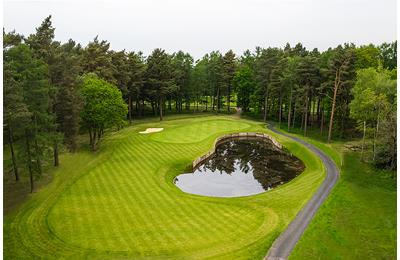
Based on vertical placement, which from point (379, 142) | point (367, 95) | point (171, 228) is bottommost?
point (171, 228)

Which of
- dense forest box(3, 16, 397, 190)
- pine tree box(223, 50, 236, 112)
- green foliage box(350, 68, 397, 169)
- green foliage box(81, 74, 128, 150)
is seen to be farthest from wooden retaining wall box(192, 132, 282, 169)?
pine tree box(223, 50, 236, 112)

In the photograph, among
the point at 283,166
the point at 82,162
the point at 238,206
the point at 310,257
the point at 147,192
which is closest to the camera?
the point at 310,257

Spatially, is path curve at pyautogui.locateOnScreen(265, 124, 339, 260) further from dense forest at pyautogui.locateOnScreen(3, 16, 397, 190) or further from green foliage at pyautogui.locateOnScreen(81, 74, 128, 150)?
green foliage at pyautogui.locateOnScreen(81, 74, 128, 150)

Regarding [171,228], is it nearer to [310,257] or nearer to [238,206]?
[238,206]

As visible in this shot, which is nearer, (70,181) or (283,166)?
(70,181)

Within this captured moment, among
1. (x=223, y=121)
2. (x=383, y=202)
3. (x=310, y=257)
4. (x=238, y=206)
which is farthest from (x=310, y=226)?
(x=223, y=121)

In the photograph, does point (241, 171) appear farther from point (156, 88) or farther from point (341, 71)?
point (156, 88)

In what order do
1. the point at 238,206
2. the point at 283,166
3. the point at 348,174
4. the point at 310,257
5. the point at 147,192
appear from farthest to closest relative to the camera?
the point at 283,166 → the point at 348,174 → the point at 147,192 → the point at 238,206 → the point at 310,257

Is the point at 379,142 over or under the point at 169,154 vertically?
over
